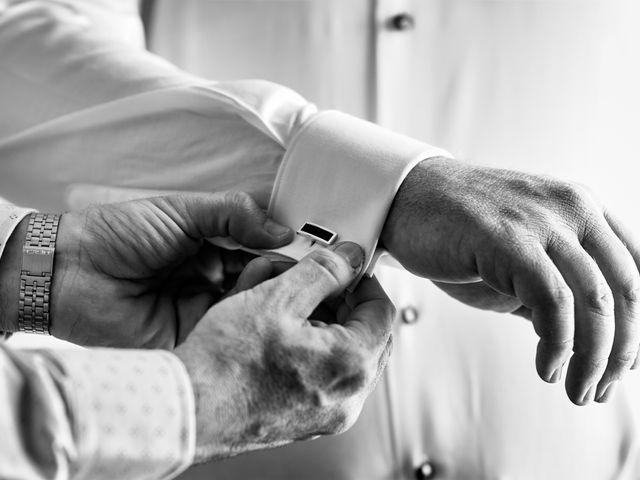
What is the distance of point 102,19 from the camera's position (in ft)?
3.41

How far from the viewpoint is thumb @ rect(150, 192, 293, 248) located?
73cm

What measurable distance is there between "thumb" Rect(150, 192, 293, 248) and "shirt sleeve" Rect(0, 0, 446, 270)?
1.0 inches

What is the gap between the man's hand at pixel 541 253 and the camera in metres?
0.62

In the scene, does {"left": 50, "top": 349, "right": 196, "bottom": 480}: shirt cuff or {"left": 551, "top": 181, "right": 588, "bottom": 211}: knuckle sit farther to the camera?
{"left": 551, "top": 181, "right": 588, "bottom": 211}: knuckle

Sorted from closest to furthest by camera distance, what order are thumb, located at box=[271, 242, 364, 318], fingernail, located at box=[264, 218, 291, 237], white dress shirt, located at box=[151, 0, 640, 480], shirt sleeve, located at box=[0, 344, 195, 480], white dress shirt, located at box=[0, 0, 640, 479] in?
shirt sleeve, located at box=[0, 344, 195, 480], thumb, located at box=[271, 242, 364, 318], fingernail, located at box=[264, 218, 291, 237], white dress shirt, located at box=[0, 0, 640, 479], white dress shirt, located at box=[151, 0, 640, 480]

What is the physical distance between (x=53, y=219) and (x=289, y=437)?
362 millimetres

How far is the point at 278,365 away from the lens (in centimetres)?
59

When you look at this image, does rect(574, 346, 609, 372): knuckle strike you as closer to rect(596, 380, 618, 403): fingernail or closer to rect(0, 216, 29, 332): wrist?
rect(596, 380, 618, 403): fingernail

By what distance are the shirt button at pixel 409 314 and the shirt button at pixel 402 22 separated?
1.29 ft

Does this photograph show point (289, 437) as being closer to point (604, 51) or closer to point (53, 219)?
point (53, 219)

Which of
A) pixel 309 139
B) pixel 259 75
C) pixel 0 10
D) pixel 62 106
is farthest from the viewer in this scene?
pixel 259 75

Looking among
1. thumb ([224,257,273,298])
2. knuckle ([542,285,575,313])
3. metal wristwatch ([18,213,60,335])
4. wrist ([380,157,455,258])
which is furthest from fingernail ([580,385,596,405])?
metal wristwatch ([18,213,60,335])

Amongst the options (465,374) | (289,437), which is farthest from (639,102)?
(289,437)

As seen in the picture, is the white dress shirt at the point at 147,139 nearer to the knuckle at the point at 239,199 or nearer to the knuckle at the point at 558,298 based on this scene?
the knuckle at the point at 239,199
